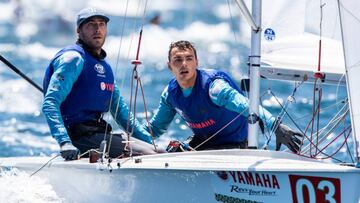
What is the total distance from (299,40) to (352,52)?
1.78 m

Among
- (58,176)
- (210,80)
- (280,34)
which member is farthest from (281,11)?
(58,176)

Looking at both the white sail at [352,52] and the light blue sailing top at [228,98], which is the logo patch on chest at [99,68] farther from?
the white sail at [352,52]

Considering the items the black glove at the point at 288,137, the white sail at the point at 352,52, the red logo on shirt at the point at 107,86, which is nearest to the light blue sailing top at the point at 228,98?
the black glove at the point at 288,137

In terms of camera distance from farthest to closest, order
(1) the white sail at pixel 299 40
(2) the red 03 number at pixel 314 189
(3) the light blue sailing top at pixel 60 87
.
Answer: (1) the white sail at pixel 299 40
(3) the light blue sailing top at pixel 60 87
(2) the red 03 number at pixel 314 189

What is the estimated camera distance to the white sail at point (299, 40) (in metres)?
4.76

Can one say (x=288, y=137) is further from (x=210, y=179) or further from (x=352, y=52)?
(x=352, y=52)

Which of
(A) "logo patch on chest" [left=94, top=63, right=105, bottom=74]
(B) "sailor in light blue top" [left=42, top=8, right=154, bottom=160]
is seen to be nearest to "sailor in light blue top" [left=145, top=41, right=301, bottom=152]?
(B) "sailor in light blue top" [left=42, top=8, right=154, bottom=160]

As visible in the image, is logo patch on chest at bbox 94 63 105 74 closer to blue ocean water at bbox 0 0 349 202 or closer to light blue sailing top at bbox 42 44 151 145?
light blue sailing top at bbox 42 44 151 145

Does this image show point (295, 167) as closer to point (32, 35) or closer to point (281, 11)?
point (281, 11)

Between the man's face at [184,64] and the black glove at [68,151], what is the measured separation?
0.63m

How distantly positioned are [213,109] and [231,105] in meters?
0.24

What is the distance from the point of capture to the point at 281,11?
474cm

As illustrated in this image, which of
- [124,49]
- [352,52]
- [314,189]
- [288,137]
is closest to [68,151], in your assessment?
[288,137]

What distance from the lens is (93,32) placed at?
4344mm
